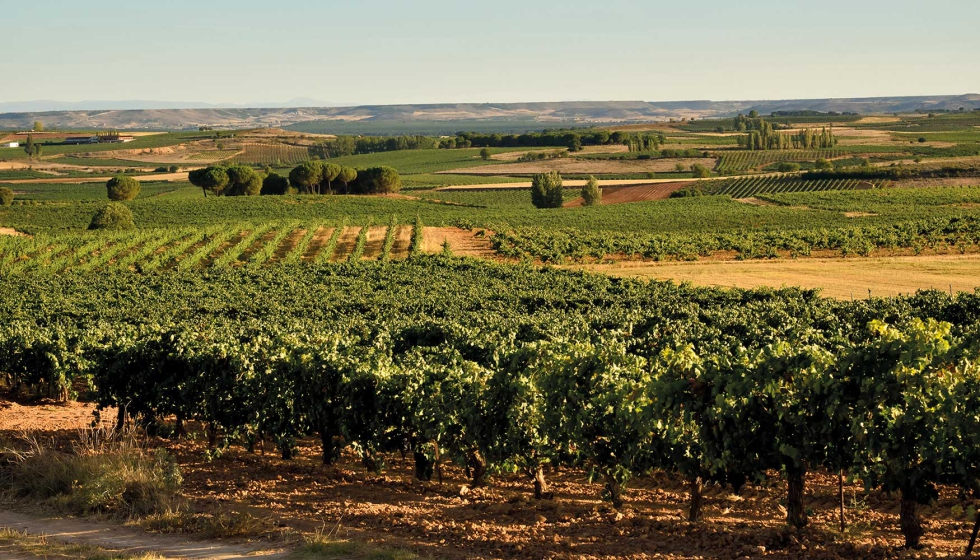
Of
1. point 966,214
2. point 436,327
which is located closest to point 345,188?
point 966,214

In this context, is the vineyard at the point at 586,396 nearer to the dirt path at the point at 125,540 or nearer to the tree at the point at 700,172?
the dirt path at the point at 125,540

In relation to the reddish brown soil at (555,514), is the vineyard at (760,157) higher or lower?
higher

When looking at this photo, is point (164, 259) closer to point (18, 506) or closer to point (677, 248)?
point (677, 248)

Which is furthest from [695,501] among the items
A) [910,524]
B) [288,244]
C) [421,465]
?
[288,244]

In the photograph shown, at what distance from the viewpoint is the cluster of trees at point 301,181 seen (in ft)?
381

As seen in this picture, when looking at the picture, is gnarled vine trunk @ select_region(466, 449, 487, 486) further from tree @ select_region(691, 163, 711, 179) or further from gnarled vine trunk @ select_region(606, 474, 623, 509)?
tree @ select_region(691, 163, 711, 179)

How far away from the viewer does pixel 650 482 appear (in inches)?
568

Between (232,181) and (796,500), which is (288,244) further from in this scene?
(796,500)

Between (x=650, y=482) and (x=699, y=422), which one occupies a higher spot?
(x=699, y=422)

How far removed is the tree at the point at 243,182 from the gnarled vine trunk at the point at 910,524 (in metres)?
114

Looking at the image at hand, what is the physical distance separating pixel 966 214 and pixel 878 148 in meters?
107

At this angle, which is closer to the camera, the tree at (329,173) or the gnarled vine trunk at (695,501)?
the gnarled vine trunk at (695,501)

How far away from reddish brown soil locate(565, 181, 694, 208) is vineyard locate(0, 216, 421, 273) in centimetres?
3777

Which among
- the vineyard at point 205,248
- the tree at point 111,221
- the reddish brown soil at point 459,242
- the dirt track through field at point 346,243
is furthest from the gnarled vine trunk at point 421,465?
the tree at point 111,221
